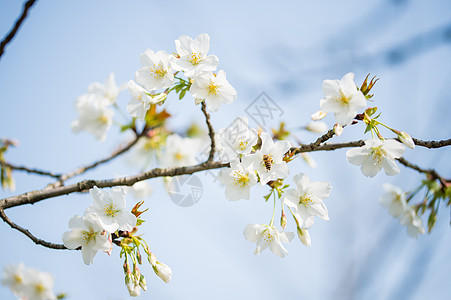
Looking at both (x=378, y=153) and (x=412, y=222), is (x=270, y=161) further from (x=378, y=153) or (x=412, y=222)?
(x=412, y=222)

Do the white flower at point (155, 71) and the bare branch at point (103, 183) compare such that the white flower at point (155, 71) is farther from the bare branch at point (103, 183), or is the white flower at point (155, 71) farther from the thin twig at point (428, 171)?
the thin twig at point (428, 171)

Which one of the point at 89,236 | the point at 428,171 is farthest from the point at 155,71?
the point at 428,171

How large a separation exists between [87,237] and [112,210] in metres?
0.20

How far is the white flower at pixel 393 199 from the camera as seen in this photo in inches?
106

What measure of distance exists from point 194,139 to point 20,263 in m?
2.04

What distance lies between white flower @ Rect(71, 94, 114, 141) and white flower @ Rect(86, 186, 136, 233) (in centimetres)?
119

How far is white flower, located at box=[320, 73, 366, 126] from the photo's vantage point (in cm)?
162

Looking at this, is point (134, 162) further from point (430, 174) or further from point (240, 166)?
point (430, 174)

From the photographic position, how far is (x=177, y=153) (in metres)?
3.49

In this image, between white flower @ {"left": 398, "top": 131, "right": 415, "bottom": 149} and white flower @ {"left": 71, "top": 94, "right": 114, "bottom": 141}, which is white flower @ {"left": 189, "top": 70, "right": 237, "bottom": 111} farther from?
white flower @ {"left": 71, "top": 94, "right": 114, "bottom": 141}

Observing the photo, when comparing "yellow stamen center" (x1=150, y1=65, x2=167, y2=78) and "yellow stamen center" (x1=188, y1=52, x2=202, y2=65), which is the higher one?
"yellow stamen center" (x1=188, y1=52, x2=202, y2=65)

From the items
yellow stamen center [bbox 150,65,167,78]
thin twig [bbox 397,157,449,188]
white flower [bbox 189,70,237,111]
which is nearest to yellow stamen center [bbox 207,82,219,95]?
white flower [bbox 189,70,237,111]

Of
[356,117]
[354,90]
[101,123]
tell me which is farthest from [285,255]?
[101,123]

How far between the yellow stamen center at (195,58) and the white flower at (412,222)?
1984 millimetres
